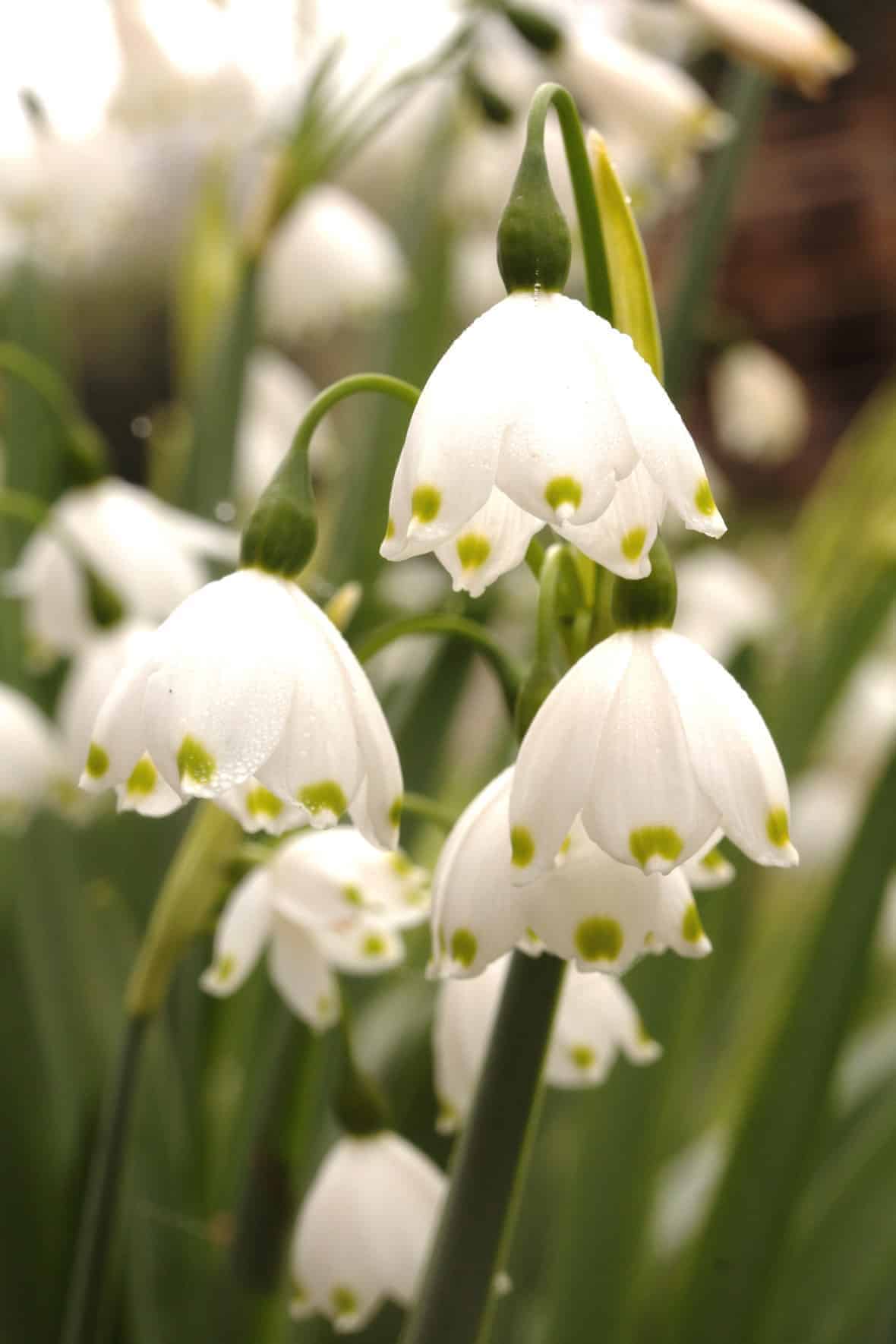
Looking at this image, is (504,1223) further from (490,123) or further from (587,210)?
(490,123)

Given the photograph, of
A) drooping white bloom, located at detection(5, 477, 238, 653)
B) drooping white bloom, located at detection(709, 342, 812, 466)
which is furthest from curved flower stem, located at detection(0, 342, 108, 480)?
drooping white bloom, located at detection(709, 342, 812, 466)

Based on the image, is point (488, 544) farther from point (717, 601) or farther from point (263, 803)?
point (717, 601)

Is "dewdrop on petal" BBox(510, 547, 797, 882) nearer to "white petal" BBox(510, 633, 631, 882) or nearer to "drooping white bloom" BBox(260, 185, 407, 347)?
"white petal" BBox(510, 633, 631, 882)

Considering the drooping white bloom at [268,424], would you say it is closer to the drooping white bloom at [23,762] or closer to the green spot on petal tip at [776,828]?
the drooping white bloom at [23,762]

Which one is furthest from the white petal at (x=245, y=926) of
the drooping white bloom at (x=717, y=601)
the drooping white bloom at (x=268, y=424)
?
the drooping white bloom at (x=717, y=601)

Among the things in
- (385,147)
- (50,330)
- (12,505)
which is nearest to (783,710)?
(12,505)
